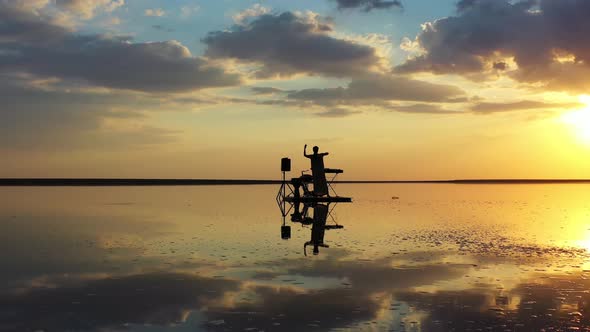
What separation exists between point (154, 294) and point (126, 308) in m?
1.40

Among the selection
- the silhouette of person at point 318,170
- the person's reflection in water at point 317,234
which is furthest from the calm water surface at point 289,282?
the silhouette of person at point 318,170

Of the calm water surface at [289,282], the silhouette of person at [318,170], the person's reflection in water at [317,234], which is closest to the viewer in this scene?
the calm water surface at [289,282]

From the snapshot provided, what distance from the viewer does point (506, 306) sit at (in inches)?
461

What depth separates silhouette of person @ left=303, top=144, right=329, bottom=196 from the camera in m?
47.3

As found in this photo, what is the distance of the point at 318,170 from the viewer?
48062mm

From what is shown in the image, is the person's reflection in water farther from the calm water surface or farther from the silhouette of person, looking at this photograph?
the silhouette of person

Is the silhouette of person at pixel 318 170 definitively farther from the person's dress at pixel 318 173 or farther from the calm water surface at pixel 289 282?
the calm water surface at pixel 289 282

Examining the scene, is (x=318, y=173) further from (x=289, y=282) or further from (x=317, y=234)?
(x=289, y=282)

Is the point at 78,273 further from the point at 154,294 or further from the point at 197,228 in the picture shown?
the point at 197,228

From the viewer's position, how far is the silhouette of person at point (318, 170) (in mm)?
47281

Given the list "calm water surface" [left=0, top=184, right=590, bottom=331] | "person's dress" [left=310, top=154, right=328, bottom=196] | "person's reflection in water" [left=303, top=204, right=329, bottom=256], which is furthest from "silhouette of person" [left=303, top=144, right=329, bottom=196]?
"calm water surface" [left=0, top=184, right=590, bottom=331]

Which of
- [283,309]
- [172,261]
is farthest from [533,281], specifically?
[172,261]

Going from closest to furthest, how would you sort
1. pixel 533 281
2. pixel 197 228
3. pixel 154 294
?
1. pixel 154 294
2. pixel 533 281
3. pixel 197 228

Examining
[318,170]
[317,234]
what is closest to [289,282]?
[317,234]
